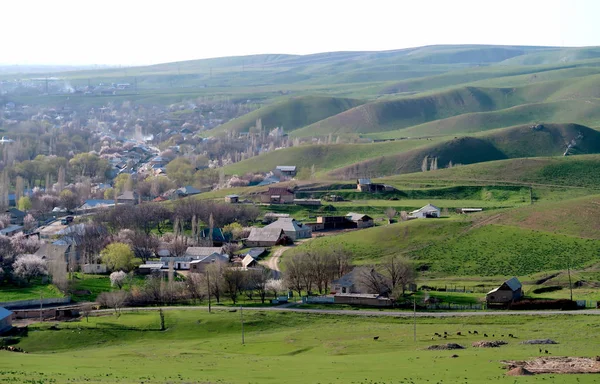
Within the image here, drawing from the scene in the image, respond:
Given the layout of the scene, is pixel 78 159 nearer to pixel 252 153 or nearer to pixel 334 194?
pixel 252 153

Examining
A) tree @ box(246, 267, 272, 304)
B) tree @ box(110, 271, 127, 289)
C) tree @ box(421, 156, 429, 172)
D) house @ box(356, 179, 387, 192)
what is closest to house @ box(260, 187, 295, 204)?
house @ box(356, 179, 387, 192)

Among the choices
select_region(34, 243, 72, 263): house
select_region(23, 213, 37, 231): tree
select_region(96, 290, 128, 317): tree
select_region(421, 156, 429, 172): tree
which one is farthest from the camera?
select_region(421, 156, 429, 172): tree

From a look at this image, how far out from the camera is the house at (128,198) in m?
126

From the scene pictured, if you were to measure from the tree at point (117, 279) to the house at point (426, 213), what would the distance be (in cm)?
3328

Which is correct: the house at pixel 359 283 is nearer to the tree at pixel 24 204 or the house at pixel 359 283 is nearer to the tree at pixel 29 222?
the tree at pixel 29 222

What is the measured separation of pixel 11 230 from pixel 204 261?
30.0 m

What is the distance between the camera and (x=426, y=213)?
333 feet

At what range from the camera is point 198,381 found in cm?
4194

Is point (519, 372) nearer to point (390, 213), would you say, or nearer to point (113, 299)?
point (113, 299)

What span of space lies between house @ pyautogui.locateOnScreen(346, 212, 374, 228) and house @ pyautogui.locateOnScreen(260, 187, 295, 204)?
1460 cm

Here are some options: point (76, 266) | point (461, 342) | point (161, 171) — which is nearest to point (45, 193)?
point (161, 171)

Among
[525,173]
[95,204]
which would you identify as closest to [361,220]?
[525,173]

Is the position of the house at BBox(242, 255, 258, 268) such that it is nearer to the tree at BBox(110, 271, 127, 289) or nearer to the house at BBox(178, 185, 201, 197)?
the tree at BBox(110, 271, 127, 289)

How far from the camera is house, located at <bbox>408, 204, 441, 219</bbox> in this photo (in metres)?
101
